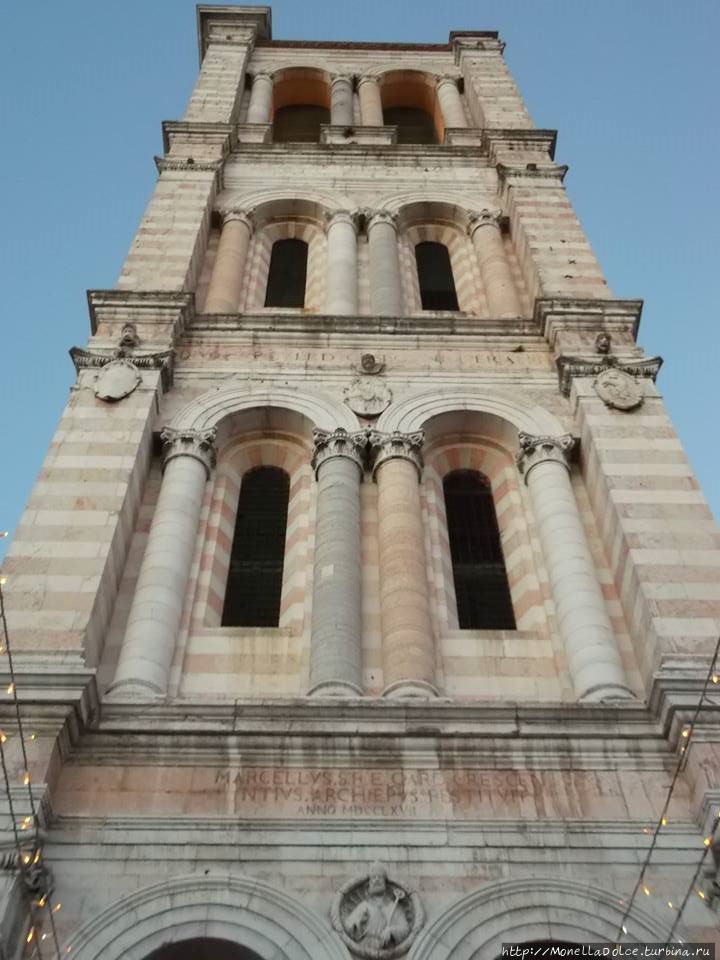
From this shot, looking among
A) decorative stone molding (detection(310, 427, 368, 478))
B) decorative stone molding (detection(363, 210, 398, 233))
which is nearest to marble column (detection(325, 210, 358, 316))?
decorative stone molding (detection(363, 210, 398, 233))

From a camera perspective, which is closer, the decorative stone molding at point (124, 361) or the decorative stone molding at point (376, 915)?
the decorative stone molding at point (376, 915)

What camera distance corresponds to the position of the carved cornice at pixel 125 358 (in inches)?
607

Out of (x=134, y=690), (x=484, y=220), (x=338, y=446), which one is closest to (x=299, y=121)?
(x=484, y=220)

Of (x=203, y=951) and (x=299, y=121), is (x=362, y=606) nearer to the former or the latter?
(x=203, y=951)

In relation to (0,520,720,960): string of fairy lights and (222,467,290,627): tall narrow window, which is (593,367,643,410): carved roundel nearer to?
(222,467,290,627): tall narrow window

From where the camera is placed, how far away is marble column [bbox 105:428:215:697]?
37.4 ft

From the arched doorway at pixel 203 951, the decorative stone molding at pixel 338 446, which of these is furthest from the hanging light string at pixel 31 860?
the decorative stone molding at pixel 338 446

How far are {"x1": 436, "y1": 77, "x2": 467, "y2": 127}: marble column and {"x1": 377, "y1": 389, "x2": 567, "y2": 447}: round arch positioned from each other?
13.5 m

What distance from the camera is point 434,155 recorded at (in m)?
23.8

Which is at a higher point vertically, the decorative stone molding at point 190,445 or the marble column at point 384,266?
the marble column at point 384,266

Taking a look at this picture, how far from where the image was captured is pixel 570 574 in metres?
12.6

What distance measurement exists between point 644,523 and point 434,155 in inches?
535

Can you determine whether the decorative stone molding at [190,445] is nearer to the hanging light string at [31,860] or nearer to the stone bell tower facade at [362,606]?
the stone bell tower facade at [362,606]

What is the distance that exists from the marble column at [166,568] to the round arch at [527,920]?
3934mm
